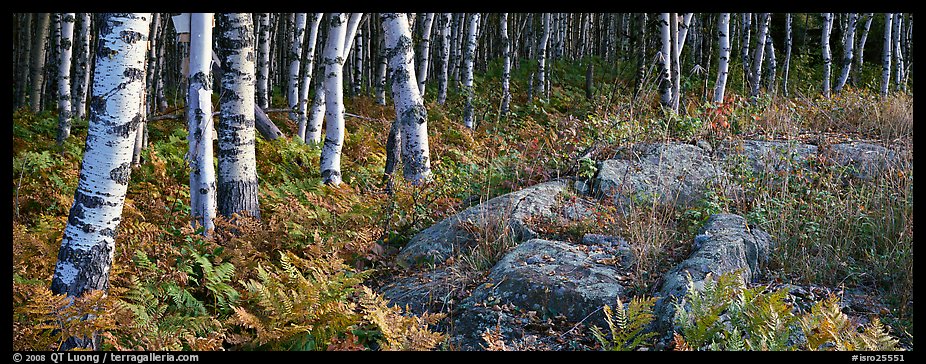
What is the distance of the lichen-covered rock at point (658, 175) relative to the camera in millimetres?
5938

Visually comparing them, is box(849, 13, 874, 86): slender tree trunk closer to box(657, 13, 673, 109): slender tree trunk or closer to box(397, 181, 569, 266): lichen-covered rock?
box(657, 13, 673, 109): slender tree trunk

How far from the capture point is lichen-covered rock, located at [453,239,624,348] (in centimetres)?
423

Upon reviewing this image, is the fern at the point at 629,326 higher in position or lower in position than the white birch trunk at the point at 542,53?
lower

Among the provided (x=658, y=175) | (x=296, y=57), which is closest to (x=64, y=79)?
(x=296, y=57)

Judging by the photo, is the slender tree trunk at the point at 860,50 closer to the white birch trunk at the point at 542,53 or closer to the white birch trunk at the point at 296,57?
the white birch trunk at the point at 542,53

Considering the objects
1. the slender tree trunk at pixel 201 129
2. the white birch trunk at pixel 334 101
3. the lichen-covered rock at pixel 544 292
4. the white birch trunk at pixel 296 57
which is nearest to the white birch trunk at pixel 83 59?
the white birch trunk at pixel 296 57

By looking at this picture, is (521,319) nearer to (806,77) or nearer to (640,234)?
(640,234)

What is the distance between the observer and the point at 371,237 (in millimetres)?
5676

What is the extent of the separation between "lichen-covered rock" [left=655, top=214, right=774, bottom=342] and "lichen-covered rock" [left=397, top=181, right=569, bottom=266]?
1.40 m

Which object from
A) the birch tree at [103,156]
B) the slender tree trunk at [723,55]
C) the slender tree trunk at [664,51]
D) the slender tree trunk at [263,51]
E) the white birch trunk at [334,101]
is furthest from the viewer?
the slender tree trunk at [723,55]

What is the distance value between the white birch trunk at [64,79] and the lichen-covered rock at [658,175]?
33.5ft

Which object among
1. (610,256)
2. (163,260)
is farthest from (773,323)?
(163,260)

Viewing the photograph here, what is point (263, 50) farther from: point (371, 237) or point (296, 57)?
point (371, 237)
